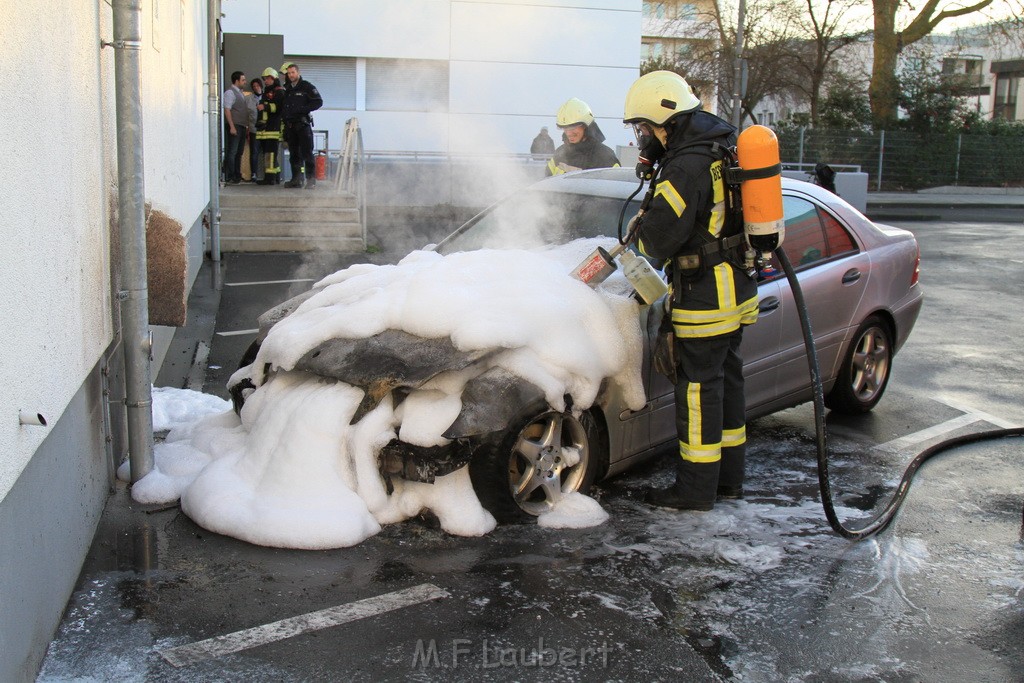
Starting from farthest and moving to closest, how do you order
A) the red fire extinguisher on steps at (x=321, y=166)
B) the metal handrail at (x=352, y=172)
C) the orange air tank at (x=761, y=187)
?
the red fire extinguisher on steps at (x=321, y=166) < the metal handrail at (x=352, y=172) < the orange air tank at (x=761, y=187)

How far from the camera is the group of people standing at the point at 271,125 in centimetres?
1561

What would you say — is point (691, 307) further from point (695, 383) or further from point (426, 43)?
point (426, 43)

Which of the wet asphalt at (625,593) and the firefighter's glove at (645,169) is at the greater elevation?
the firefighter's glove at (645,169)

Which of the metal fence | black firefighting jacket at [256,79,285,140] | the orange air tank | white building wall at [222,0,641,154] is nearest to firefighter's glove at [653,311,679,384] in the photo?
the orange air tank

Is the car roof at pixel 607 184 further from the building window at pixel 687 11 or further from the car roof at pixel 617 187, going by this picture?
the building window at pixel 687 11

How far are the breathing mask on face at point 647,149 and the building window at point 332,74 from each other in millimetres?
18831

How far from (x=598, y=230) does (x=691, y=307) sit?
Answer: 1.05m

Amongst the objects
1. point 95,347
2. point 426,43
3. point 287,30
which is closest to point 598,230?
point 95,347

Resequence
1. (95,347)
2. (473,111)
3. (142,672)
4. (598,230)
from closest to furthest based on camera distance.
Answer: (142,672), (95,347), (598,230), (473,111)

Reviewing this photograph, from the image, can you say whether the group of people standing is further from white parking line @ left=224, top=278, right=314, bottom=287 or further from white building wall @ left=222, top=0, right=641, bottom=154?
white parking line @ left=224, top=278, right=314, bottom=287

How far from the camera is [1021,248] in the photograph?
1706 cm

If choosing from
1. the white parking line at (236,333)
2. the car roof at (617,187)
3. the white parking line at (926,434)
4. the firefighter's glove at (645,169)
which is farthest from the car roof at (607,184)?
the white parking line at (236,333)

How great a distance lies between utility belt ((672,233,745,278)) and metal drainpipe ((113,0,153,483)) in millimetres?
2428

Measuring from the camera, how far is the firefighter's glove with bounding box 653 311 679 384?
15.8ft
